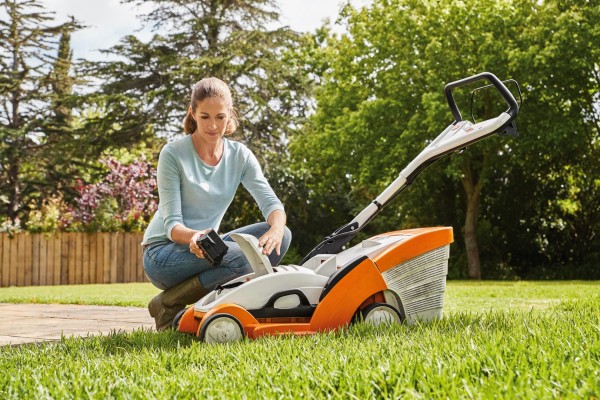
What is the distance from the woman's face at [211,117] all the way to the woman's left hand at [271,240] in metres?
0.57

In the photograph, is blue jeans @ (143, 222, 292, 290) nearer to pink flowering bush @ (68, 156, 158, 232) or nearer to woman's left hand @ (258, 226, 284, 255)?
woman's left hand @ (258, 226, 284, 255)

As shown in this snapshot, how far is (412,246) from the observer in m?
3.49

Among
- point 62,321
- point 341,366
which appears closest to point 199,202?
Result: point 341,366

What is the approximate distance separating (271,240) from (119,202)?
15415 millimetres

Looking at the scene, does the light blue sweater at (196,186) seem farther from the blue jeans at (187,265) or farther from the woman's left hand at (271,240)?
the woman's left hand at (271,240)

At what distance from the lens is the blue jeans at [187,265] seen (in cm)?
379

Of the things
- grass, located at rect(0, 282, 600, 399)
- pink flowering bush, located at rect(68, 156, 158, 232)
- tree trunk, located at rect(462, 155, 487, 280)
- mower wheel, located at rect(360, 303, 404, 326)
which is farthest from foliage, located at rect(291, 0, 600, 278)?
grass, located at rect(0, 282, 600, 399)

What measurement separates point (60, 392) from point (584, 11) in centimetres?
1554

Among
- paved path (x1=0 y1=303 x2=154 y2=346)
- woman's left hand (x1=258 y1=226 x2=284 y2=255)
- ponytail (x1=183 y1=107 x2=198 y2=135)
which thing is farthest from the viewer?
paved path (x1=0 y1=303 x2=154 y2=346)

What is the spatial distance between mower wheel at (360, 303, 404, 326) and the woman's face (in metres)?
1.16

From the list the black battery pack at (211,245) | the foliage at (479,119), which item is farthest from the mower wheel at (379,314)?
the foliage at (479,119)

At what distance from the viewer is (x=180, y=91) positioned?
21.1 metres

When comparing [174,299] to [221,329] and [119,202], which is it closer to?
[221,329]

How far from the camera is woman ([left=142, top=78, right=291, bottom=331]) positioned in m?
3.76
